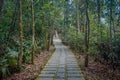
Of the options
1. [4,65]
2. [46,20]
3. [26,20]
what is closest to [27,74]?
[4,65]

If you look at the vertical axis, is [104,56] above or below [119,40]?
below

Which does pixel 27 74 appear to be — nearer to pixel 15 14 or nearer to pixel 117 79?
pixel 117 79

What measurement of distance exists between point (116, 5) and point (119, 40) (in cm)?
189

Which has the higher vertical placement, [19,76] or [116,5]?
[116,5]

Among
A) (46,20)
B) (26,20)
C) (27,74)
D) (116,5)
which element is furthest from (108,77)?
(46,20)

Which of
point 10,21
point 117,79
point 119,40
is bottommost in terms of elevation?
point 117,79

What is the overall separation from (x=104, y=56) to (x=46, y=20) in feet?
32.9

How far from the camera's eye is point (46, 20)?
21.0 m

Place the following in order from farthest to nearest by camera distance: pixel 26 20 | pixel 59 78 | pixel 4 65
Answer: pixel 26 20, pixel 4 65, pixel 59 78

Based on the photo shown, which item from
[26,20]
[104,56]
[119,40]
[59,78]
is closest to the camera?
[59,78]

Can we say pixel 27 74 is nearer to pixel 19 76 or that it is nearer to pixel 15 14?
pixel 19 76

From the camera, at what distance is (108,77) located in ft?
28.6

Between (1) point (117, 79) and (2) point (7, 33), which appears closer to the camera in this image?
(1) point (117, 79)

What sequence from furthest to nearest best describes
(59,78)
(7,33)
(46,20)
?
(46,20), (7,33), (59,78)
